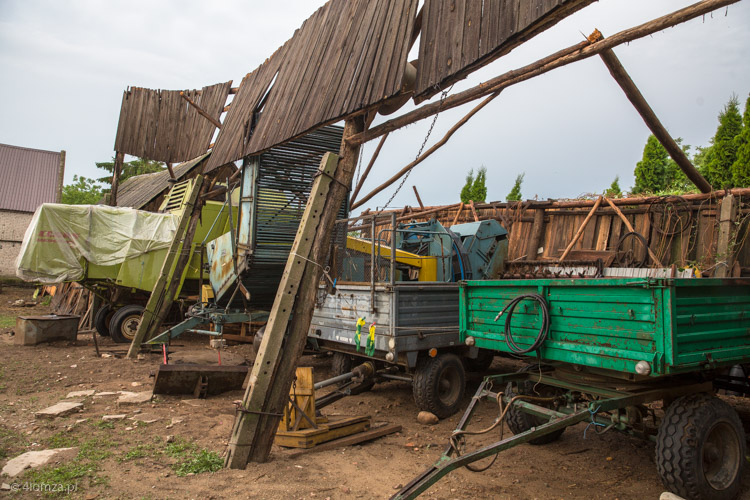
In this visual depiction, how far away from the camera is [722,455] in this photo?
12.3 feet

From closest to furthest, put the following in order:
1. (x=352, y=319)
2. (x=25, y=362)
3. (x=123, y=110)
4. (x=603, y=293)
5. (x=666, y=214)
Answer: (x=603, y=293), (x=352, y=319), (x=25, y=362), (x=666, y=214), (x=123, y=110)

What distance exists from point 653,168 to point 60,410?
18.4 m

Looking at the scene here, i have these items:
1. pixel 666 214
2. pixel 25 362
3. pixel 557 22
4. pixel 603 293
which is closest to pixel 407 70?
pixel 557 22

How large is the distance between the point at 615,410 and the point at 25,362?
369 inches

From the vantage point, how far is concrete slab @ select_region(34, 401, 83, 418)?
5332mm

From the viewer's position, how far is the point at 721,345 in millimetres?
3732

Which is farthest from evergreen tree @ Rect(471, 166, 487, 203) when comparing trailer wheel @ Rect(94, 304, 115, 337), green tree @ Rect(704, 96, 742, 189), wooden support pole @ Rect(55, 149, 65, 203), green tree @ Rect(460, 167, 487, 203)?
wooden support pole @ Rect(55, 149, 65, 203)

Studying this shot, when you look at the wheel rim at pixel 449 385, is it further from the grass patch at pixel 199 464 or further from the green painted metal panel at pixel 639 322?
the grass patch at pixel 199 464

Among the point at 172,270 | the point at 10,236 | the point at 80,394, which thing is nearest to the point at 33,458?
the point at 80,394

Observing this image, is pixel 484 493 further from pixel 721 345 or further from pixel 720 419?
pixel 721 345

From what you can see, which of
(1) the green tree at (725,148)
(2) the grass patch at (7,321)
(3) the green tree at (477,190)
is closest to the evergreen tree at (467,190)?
(3) the green tree at (477,190)

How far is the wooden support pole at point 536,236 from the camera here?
1103 cm

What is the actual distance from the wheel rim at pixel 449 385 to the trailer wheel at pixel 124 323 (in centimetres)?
796

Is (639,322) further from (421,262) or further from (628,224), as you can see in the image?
(628,224)
